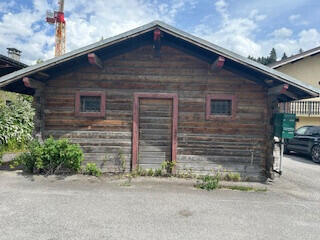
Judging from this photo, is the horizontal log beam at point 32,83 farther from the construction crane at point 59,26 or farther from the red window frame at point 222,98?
the construction crane at point 59,26

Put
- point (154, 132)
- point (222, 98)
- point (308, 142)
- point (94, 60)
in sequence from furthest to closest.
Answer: point (308, 142) → point (154, 132) → point (222, 98) → point (94, 60)

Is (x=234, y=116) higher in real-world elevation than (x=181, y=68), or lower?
lower

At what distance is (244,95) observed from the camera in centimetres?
584

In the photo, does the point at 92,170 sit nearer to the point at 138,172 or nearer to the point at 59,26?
the point at 138,172

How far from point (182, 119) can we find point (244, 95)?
2054mm

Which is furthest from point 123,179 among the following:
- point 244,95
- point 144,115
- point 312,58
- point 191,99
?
point 312,58

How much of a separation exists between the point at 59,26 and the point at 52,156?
38560mm

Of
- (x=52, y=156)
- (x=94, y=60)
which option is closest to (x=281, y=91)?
(x=94, y=60)

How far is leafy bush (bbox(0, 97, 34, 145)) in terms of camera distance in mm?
8781

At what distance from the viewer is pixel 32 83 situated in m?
5.33

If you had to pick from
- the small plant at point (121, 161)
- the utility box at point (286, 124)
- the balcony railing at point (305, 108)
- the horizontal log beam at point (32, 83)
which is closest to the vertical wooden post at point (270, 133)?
the utility box at point (286, 124)

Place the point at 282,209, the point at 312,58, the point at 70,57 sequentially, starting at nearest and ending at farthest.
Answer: the point at 282,209
the point at 70,57
the point at 312,58

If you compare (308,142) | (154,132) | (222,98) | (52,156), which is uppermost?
(222,98)

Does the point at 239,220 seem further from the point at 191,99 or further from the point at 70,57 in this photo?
the point at 70,57
